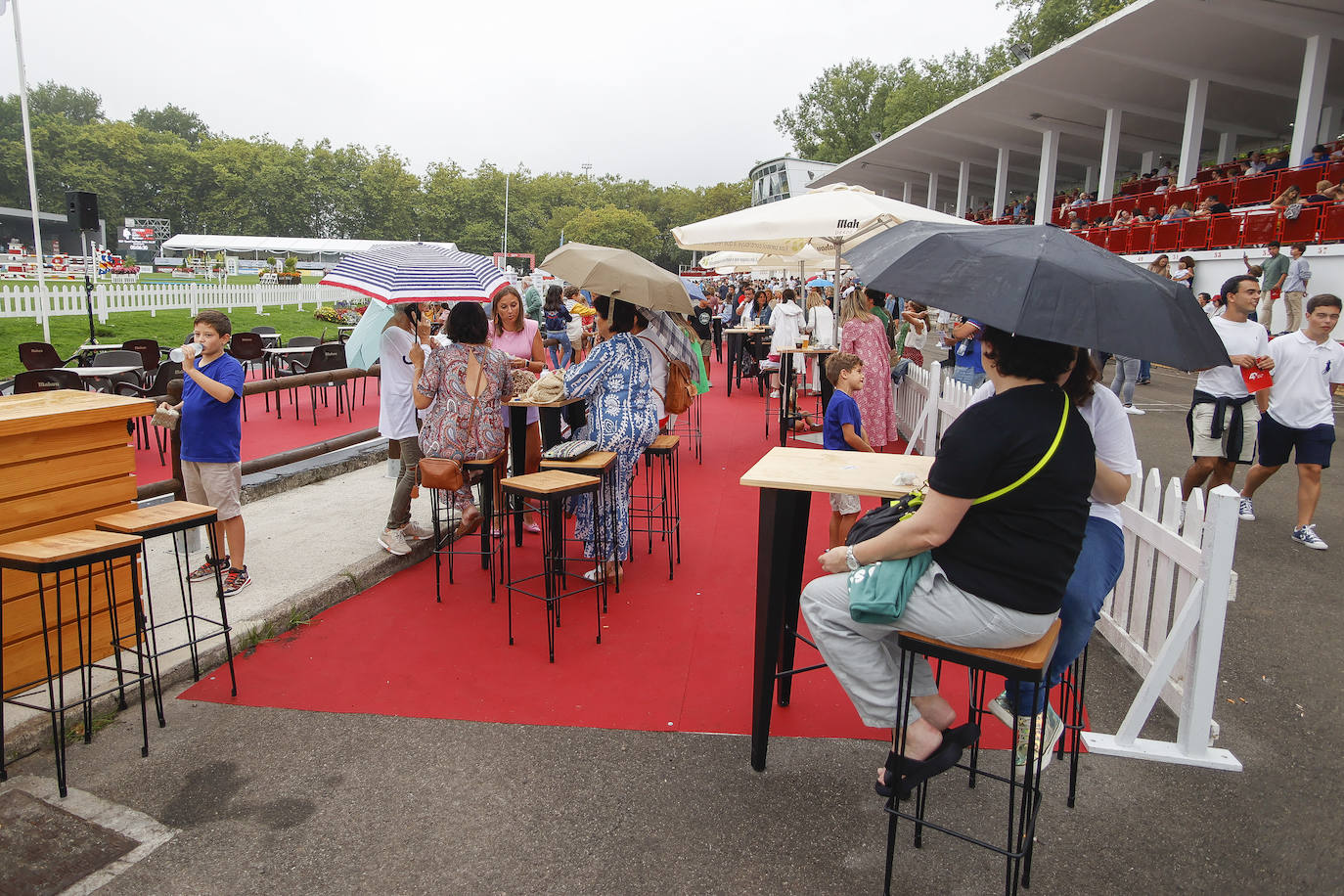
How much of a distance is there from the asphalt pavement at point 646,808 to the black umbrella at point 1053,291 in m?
1.74

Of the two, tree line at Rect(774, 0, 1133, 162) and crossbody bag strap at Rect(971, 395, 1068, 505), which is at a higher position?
tree line at Rect(774, 0, 1133, 162)

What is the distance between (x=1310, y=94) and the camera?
56.9 ft

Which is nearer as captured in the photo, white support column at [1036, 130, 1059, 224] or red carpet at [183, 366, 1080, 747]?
red carpet at [183, 366, 1080, 747]

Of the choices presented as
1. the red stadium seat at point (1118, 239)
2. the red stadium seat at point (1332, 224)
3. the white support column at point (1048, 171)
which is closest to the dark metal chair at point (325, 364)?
the red stadium seat at point (1332, 224)

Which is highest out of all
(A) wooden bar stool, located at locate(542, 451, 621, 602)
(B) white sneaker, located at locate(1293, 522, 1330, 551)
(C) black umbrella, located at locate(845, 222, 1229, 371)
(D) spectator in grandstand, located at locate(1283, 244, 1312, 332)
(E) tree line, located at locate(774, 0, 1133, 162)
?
(E) tree line, located at locate(774, 0, 1133, 162)

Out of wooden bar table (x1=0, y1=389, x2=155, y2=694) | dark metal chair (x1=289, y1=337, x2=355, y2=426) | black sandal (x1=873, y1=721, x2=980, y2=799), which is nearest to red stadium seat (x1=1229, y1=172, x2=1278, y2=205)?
dark metal chair (x1=289, y1=337, x2=355, y2=426)

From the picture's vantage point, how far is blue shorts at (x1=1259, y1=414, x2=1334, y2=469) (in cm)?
574

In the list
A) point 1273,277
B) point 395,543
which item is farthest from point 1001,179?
point 395,543

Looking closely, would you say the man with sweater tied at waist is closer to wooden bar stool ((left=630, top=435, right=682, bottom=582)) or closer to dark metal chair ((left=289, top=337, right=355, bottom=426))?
wooden bar stool ((left=630, top=435, right=682, bottom=582))

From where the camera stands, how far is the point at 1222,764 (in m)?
3.28

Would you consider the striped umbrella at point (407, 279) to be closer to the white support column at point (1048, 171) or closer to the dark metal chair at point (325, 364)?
the dark metal chair at point (325, 364)

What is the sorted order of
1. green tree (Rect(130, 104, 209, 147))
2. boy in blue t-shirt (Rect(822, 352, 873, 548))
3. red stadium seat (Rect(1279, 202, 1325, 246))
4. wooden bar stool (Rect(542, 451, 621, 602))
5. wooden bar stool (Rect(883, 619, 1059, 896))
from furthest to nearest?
green tree (Rect(130, 104, 209, 147)) < red stadium seat (Rect(1279, 202, 1325, 246)) < boy in blue t-shirt (Rect(822, 352, 873, 548)) < wooden bar stool (Rect(542, 451, 621, 602)) < wooden bar stool (Rect(883, 619, 1059, 896))

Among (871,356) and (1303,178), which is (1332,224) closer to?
(1303,178)

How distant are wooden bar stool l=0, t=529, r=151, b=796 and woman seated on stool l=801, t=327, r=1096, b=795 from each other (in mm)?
2897
